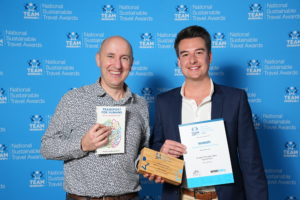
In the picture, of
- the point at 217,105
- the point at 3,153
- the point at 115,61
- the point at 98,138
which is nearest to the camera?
the point at 98,138

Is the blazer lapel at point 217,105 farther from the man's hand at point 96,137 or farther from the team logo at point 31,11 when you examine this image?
the team logo at point 31,11

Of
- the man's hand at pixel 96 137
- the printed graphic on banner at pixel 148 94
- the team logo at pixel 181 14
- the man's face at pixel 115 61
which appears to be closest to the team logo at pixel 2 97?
the printed graphic on banner at pixel 148 94

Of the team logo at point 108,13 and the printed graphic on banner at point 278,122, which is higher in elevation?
the team logo at point 108,13

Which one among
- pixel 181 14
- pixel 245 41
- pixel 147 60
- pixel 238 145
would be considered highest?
pixel 181 14

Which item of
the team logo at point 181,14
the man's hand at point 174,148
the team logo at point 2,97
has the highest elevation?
the team logo at point 181,14

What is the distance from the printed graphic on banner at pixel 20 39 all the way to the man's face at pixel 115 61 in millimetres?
1643

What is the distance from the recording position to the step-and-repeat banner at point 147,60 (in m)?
3.18

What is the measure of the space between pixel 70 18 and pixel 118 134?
204 centimetres

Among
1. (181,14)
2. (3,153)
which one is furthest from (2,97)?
(181,14)

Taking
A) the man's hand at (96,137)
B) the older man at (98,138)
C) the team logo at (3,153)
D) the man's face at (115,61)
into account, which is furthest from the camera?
the team logo at (3,153)

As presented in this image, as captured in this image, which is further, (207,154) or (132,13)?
(132,13)

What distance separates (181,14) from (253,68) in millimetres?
1062

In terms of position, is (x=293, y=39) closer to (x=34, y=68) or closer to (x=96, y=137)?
(x=96, y=137)

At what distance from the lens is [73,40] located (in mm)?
3211
